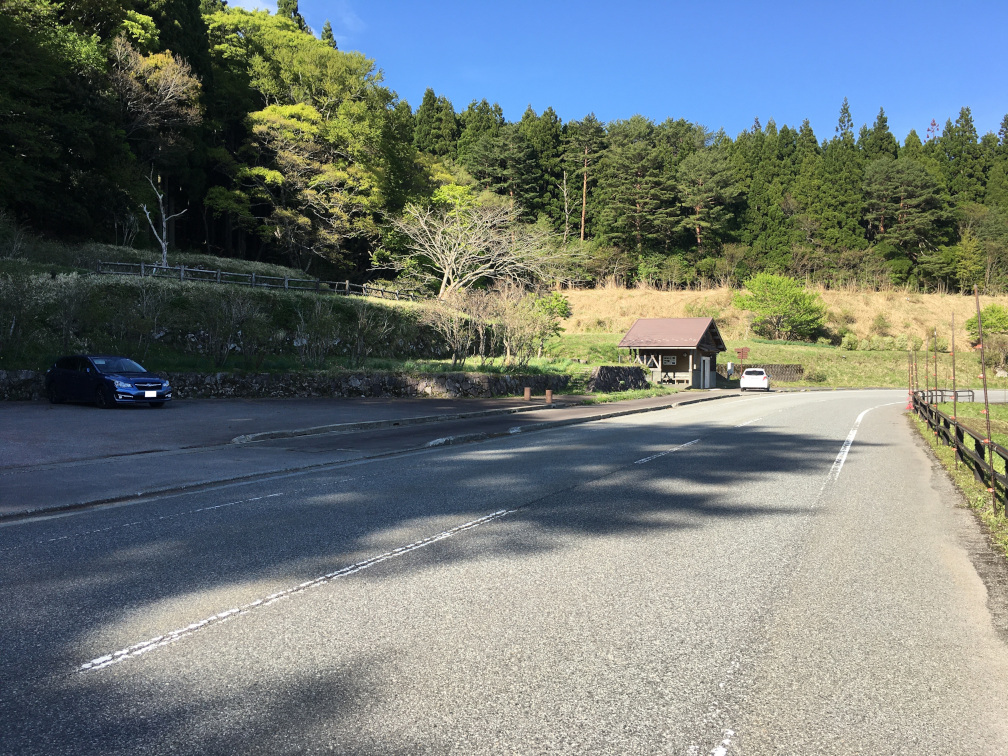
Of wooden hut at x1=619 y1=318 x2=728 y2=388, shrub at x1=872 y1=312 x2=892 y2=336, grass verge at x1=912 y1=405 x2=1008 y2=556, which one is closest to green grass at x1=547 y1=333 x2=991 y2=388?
wooden hut at x1=619 y1=318 x2=728 y2=388

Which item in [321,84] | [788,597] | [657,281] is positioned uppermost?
[321,84]

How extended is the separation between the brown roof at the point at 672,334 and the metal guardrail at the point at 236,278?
53.2 ft

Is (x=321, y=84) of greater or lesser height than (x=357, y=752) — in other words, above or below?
above

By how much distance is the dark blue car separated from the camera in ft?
62.4

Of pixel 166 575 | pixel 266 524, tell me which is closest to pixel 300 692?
pixel 166 575

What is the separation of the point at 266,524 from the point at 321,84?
154 ft

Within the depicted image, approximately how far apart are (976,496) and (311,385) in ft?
67.2

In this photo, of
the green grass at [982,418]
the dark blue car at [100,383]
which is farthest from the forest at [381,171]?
the green grass at [982,418]

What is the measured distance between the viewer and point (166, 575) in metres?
5.57

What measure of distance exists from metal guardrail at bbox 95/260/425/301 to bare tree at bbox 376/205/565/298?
3793 millimetres

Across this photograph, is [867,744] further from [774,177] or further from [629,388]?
[774,177]

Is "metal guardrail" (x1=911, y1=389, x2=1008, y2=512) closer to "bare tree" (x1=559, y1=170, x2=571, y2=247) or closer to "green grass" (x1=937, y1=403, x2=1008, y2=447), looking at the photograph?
"green grass" (x1=937, y1=403, x2=1008, y2=447)

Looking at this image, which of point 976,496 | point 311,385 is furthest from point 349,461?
point 311,385

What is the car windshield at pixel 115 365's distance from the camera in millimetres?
19562
